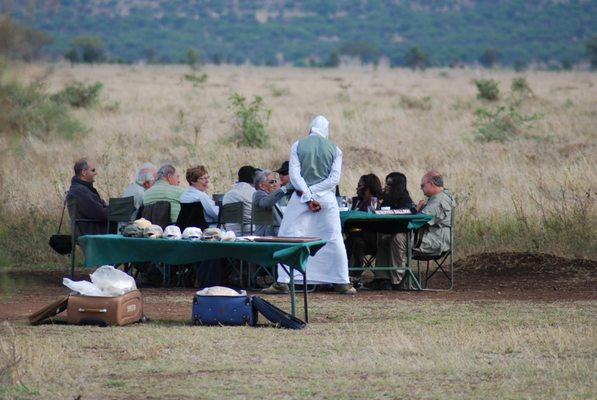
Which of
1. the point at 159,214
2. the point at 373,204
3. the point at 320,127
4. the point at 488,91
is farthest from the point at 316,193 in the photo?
the point at 488,91

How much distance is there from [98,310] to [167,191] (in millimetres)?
3731

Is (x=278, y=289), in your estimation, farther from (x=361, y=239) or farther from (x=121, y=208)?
(x=121, y=208)

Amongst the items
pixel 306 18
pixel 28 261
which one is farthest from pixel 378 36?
pixel 28 261

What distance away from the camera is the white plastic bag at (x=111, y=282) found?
9492 millimetres

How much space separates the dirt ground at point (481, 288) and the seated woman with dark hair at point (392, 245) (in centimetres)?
37

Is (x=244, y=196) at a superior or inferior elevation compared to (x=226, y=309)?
superior

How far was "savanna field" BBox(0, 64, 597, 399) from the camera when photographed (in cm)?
705

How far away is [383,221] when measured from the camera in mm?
12258

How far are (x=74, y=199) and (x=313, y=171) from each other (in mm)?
2844

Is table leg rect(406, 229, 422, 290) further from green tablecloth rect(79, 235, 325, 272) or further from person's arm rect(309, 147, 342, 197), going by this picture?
Result: green tablecloth rect(79, 235, 325, 272)

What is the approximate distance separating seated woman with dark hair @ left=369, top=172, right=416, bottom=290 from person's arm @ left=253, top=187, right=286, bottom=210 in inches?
47.0

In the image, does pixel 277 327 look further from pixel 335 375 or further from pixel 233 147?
pixel 233 147

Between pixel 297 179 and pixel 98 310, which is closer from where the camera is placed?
pixel 98 310

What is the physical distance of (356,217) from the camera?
1195cm
